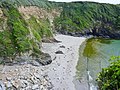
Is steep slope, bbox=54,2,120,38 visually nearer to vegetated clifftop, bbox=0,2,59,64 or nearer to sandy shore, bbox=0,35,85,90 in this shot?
vegetated clifftop, bbox=0,2,59,64

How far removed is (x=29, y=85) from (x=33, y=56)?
49.5ft

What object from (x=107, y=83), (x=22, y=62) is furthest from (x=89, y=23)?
(x=107, y=83)

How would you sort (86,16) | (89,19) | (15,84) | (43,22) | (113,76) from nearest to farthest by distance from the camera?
(113,76)
(15,84)
(43,22)
(89,19)
(86,16)

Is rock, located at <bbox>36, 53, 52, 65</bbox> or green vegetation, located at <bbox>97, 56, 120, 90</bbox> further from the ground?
green vegetation, located at <bbox>97, 56, 120, 90</bbox>

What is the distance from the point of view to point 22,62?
49938mm

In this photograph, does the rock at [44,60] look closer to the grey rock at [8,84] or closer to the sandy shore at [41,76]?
the sandy shore at [41,76]

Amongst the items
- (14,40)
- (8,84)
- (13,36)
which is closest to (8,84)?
(8,84)

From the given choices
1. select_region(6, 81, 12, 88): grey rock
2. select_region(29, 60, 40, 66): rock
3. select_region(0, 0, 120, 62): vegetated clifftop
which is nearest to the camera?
select_region(6, 81, 12, 88): grey rock

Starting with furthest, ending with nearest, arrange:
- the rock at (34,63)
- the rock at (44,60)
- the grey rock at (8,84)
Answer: the rock at (44,60)
the rock at (34,63)
the grey rock at (8,84)

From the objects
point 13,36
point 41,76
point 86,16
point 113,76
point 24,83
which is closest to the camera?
point 113,76

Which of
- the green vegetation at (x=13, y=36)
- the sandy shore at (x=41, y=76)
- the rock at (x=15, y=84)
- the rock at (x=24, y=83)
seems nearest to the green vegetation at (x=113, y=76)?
the sandy shore at (x=41, y=76)

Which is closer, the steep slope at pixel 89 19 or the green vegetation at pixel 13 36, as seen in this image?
the green vegetation at pixel 13 36

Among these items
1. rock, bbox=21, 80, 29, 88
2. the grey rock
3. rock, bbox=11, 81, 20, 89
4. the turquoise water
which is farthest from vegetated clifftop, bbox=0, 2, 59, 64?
the grey rock

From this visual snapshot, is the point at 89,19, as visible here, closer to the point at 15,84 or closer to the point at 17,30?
the point at 17,30
